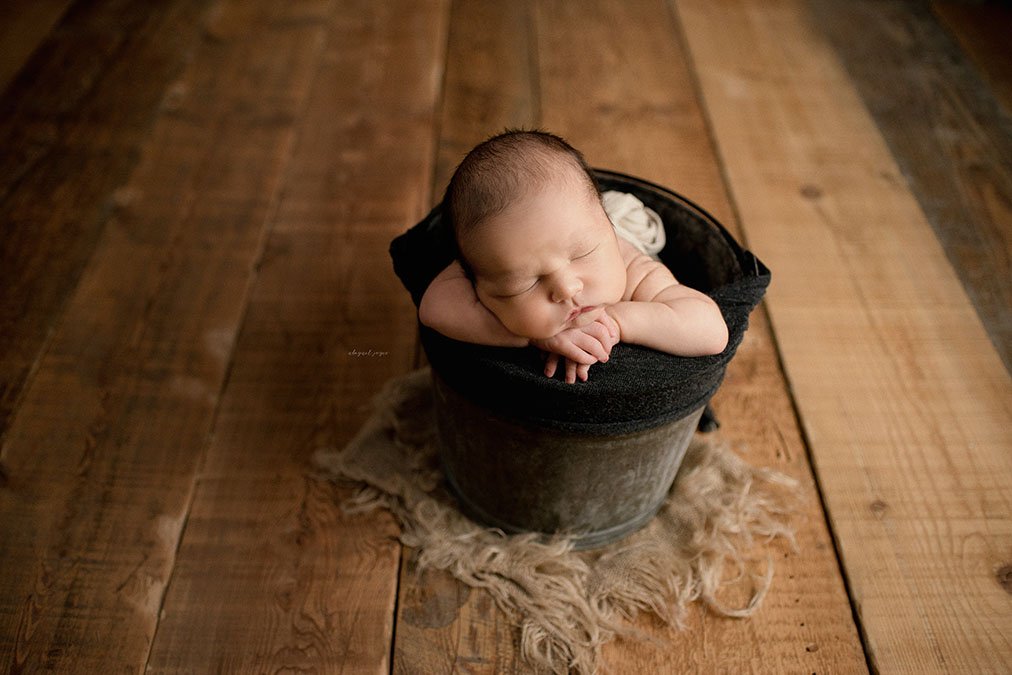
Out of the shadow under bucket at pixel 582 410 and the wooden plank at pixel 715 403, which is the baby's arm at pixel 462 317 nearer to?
the shadow under bucket at pixel 582 410

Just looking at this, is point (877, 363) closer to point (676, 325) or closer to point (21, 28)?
point (676, 325)

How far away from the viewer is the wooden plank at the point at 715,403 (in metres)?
0.98

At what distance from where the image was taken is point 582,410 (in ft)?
2.70

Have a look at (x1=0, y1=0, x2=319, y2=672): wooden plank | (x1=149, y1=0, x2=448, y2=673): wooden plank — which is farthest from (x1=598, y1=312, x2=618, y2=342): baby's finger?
(x1=0, y1=0, x2=319, y2=672): wooden plank

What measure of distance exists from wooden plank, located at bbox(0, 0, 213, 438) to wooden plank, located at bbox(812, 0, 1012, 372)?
152 centimetres

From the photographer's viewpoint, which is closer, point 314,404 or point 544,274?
point 544,274

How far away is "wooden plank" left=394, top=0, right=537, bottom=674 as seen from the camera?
0.97 meters

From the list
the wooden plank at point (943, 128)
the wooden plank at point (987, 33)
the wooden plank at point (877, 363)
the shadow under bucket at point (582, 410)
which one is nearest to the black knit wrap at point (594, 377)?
the shadow under bucket at point (582, 410)

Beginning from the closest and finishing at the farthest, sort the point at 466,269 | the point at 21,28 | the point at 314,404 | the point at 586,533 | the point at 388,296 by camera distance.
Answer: the point at 466,269, the point at 586,533, the point at 314,404, the point at 388,296, the point at 21,28

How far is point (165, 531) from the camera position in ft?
3.56

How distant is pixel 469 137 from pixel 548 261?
3.16 feet

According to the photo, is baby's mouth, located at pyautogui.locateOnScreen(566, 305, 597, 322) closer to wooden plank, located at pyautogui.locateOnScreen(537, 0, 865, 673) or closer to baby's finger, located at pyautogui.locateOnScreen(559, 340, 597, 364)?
baby's finger, located at pyautogui.locateOnScreen(559, 340, 597, 364)

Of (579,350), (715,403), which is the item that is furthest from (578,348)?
(715,403)

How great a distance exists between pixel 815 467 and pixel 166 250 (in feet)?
3.66
